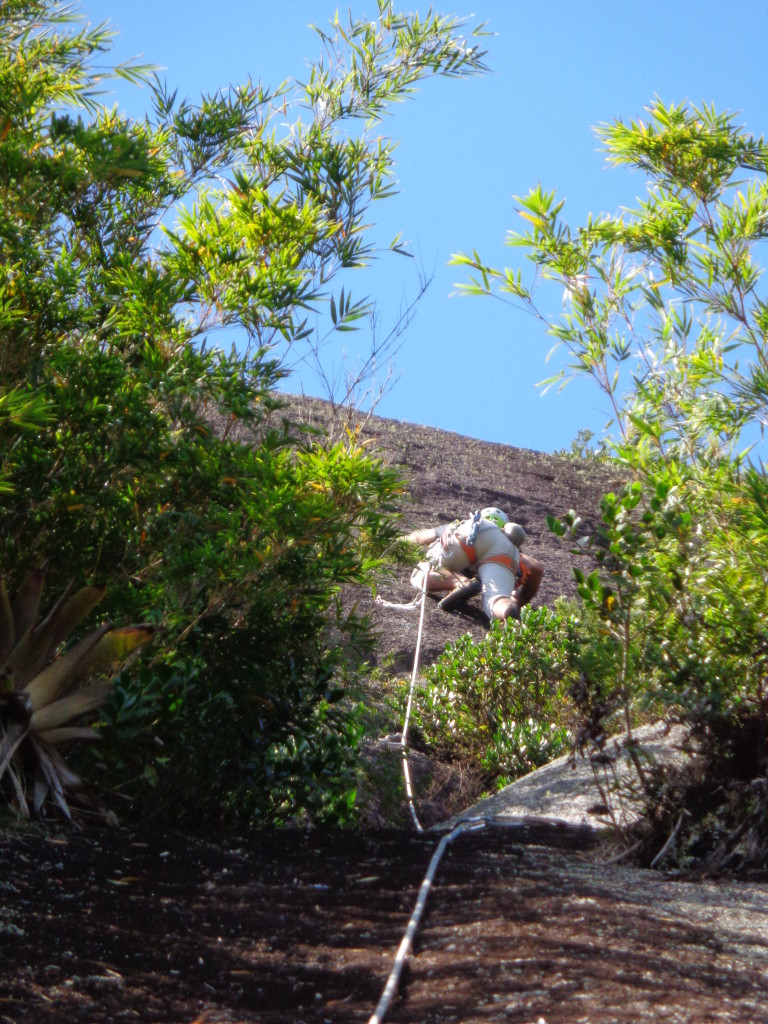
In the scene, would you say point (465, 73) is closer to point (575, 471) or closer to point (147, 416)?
point (147, 416)

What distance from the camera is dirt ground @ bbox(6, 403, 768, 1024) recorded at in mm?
2320

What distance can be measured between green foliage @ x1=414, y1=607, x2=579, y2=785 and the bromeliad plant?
4.31 m

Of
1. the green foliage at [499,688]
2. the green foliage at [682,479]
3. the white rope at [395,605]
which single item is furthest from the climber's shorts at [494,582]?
the green foliage at [682,479]

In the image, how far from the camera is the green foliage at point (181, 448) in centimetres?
404

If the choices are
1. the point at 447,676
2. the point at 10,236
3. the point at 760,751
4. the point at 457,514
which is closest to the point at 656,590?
the point at 760,751

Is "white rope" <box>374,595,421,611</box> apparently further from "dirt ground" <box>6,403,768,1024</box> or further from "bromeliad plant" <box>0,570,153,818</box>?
"bromeliad plant" <box>0,570,153,818</box>

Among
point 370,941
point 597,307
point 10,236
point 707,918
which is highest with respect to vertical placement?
point 597,307

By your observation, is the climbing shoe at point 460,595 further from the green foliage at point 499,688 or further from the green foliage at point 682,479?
the green foliage at point 682,479

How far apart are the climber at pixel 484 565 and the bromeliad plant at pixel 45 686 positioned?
608 cm

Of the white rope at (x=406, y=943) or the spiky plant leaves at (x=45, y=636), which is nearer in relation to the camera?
the white rope at (x=406, y=943)

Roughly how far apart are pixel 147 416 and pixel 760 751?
2.82 metres

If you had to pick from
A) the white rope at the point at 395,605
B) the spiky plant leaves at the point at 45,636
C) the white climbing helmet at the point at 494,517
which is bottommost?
the spiky plant leaves at the point at 45,636

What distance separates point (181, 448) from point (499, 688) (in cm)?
457

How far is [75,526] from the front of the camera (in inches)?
170
